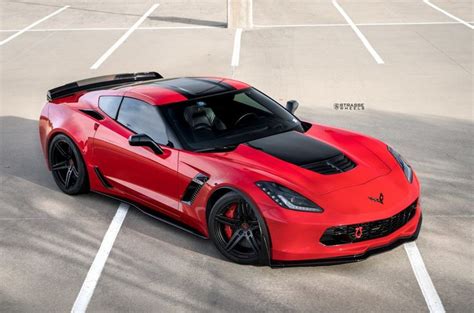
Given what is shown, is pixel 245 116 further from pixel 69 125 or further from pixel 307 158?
pixel 69 125

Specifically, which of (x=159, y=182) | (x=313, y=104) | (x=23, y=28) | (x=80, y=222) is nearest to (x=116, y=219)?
(x=80, y=222)

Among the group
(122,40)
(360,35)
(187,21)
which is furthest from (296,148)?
(187,21)

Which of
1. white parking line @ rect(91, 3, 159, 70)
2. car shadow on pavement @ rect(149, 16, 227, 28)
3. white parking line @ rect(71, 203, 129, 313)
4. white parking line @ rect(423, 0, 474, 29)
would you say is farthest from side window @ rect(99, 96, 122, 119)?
white parking line @ rect(423, 0, 474, 29)

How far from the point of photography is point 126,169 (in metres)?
7.59

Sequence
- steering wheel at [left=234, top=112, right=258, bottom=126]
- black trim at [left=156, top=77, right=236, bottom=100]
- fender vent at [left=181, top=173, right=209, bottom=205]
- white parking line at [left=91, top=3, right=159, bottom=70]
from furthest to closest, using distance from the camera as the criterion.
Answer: white parking line at [left=91, top=3, right=159, bottom=70] < black trim at [left=156, top=77, right=236, bottom=100] < steering wheel at [left=234, top=112, right=258, bottom=126] < fender vent at [left=181, top=173, right=209, bottom=205]

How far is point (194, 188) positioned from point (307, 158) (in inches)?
40.0

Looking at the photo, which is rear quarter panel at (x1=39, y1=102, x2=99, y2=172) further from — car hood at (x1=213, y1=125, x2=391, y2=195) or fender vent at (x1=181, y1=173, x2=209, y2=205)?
car hood at (x1=213, y1=125, x2=391, y2=195)

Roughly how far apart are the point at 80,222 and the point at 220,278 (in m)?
1.99

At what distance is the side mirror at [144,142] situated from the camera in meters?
7.17

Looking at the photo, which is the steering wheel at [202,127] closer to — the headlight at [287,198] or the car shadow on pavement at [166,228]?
the car shadow on pavement at [166,228]

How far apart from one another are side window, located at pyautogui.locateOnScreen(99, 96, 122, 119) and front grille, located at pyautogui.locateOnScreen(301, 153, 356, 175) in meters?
2.30

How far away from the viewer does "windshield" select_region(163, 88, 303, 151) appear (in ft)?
23.6

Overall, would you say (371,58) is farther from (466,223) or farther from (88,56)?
(466,223)

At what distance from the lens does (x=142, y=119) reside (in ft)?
25.1
